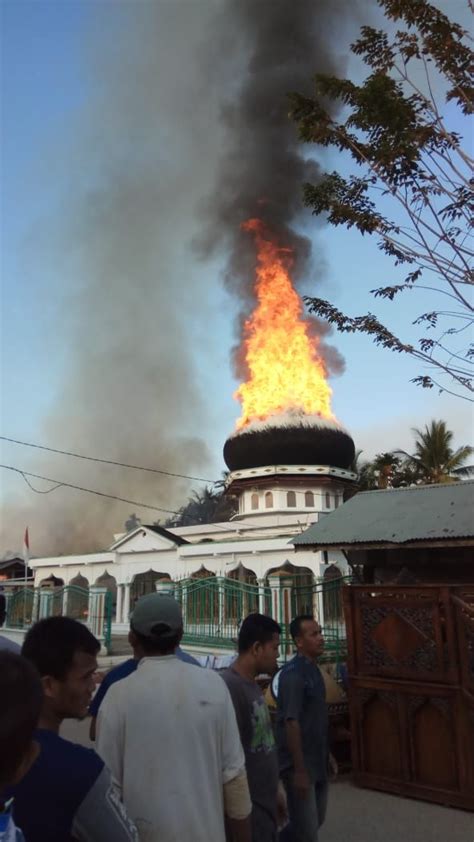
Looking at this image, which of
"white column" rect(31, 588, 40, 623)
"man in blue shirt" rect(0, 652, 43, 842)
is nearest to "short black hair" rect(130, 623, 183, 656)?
"man in blue shirt" rect(0, 652, 43, 842)

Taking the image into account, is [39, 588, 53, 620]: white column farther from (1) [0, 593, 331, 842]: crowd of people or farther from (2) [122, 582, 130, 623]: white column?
(1) [0, 593, 331, 842]: crowd of people

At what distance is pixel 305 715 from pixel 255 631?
950 mm

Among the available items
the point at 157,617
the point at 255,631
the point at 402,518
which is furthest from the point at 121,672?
the point at 402,518

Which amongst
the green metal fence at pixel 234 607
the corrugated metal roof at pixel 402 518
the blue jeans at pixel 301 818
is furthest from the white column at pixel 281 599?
the blue jeans at pixel 301 818

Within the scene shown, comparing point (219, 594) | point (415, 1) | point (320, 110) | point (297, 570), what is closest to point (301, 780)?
point (320, 110)

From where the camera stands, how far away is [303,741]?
394 centimetres

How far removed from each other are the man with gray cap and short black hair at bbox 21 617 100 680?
0.28m

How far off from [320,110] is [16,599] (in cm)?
1777

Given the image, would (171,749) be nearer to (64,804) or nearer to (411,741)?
(64,804)

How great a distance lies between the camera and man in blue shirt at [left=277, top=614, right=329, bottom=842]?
364cm

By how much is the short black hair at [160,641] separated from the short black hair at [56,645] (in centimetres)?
27

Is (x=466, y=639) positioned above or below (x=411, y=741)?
above

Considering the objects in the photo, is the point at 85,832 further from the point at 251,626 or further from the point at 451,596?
the point at 451,596

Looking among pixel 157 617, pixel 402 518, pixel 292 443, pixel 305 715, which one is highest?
pixel 292 443
